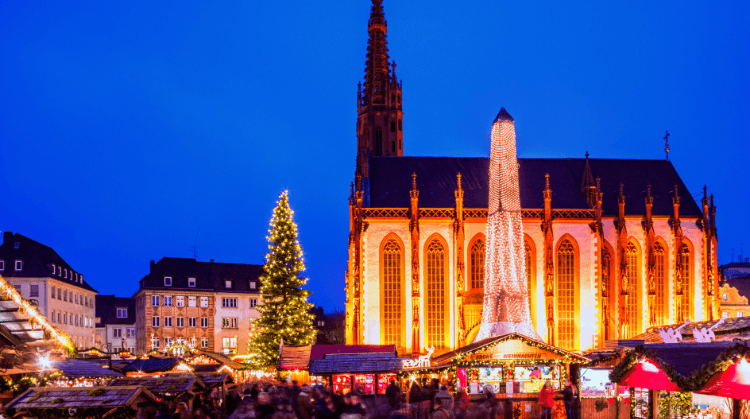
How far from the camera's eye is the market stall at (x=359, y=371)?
28.0 meters

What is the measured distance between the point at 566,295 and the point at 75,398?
41.9 m

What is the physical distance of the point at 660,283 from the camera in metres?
53.8

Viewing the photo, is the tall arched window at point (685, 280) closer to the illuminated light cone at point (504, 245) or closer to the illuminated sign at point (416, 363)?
the illuminated light cone at point (504, 245)

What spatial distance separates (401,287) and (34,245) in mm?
37356

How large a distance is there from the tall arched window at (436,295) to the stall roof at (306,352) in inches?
283

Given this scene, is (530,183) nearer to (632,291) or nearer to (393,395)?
(632,291)

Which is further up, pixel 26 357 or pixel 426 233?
pixel 426 233

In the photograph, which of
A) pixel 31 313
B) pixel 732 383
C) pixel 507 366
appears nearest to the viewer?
pixel 31 313

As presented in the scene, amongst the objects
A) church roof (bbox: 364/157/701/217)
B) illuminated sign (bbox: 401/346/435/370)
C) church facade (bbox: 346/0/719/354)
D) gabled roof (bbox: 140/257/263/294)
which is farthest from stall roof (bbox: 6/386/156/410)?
gabled roof (bbox: 140/257/263/294)

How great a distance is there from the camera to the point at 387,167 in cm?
5631

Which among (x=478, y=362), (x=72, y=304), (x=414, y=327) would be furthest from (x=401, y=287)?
(x=72, y=304)

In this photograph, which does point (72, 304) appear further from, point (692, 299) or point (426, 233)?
point (692, 299)

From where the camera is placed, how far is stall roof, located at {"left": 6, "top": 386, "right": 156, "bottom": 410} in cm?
1441

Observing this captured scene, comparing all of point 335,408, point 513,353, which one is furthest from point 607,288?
point 335,408
